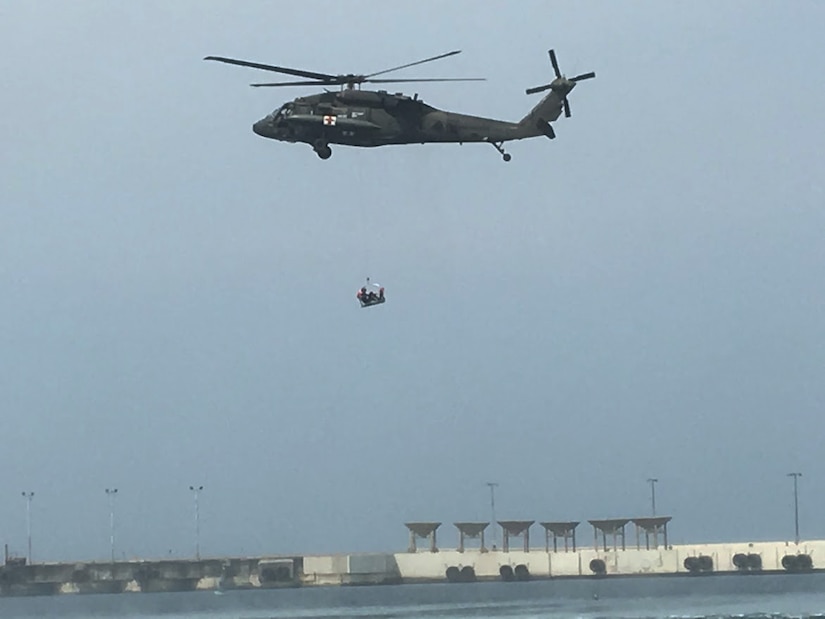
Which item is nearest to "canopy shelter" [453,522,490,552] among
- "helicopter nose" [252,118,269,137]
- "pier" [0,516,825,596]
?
"pier" [0,516,825,596]

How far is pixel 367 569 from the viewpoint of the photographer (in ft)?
598

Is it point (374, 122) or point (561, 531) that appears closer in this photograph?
point (374, 122)

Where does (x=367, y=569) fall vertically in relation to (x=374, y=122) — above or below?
below

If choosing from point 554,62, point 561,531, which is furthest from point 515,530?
point 554,62

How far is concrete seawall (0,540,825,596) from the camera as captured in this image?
18100cm

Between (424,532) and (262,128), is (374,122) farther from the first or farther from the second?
(424,532)

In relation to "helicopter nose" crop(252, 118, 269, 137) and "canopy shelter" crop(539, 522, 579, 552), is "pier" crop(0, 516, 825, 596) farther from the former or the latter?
"helicopter nose" crop(252, 118, 269, 137)

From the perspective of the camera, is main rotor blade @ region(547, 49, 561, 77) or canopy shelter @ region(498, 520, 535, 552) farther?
canopy shelter @ region(498, 520, 535, 552)

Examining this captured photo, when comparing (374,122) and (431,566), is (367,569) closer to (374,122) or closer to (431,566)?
(431,566)

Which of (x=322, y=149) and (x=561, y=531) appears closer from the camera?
(x=322, y=149)

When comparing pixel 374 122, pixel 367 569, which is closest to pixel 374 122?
pixel 374 122

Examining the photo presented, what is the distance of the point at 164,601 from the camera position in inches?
7003

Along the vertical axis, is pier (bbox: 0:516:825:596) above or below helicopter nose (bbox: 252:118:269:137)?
below

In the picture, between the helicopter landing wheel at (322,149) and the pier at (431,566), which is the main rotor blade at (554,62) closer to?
the helicopter landing wheel at (322,149)
